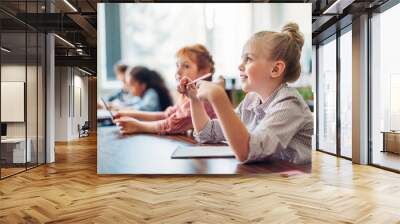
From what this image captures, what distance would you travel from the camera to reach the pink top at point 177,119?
20.1 ft

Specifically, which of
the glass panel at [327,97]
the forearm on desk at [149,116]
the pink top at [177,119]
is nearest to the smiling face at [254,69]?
the pink top at [177,119]

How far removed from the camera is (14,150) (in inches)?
262

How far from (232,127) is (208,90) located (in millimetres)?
670

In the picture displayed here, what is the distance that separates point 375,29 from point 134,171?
519 cm

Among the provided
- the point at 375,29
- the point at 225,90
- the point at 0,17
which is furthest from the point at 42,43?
the point at 375,29

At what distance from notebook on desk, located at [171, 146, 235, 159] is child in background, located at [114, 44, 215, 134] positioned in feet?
0.97

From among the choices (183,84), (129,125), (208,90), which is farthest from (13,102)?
(208,90)

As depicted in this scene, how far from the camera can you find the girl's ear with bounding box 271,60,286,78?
5.98 m

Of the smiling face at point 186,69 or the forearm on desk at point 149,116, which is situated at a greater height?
the smiling face at point 186,69

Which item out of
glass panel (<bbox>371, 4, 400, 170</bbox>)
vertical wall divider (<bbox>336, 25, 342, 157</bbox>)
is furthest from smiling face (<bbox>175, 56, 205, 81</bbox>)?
vertical wall divider (<bbox>336, 25, 342, 157</bbox>)

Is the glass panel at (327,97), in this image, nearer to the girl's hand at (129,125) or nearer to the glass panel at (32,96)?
the girl's hand at (129,125)

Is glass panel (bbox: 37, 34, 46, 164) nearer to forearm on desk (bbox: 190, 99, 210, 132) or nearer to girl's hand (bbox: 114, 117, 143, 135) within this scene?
girl's hand (bbox: 114, 117, 143, 135)

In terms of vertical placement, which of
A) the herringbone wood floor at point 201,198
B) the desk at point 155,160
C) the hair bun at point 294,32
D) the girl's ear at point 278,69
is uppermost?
the hair bun at point 294,32

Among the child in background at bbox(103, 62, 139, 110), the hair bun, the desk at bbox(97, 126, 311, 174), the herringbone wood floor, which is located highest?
the hair bun
